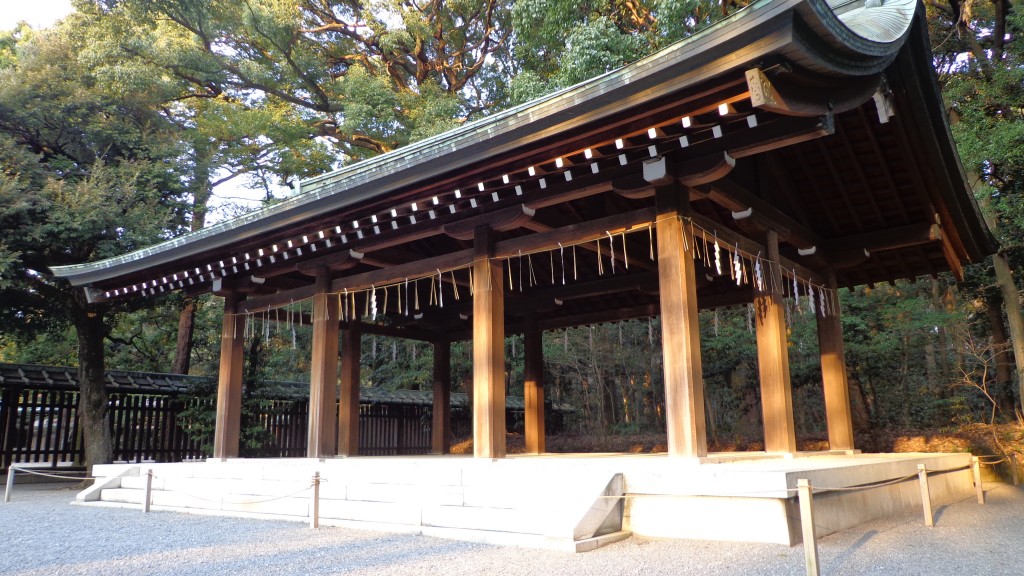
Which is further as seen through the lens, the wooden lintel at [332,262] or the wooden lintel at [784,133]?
the wooden lintel at [332,262]

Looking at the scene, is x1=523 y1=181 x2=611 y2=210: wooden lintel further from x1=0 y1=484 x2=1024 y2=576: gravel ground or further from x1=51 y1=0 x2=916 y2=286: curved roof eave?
x1=0 y1=484 x2=1024 y2=576: gravel ground

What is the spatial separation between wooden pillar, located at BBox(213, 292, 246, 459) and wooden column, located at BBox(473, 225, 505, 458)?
4286 mm

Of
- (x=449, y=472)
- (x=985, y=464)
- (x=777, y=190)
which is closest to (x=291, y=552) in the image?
(x=449, y=472)

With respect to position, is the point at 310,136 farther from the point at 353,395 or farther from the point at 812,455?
the point at 812,455

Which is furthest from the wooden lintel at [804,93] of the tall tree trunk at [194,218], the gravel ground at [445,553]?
the tall tree trunk at [194,218]

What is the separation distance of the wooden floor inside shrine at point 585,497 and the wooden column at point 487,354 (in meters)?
0.38

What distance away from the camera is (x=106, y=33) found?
15352mm

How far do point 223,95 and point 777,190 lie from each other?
51.6 feet

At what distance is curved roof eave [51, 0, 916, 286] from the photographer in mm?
3863

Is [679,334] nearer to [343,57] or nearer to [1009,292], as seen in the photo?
[1009,292]

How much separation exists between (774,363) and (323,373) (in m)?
5.17

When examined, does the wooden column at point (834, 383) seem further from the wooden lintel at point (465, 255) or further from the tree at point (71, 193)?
the tree at point (71, 193)

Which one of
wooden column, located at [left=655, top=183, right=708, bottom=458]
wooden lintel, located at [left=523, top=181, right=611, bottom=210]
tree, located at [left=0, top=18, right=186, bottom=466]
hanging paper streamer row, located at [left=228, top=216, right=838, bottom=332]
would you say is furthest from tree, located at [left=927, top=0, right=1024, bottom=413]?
tree, located at [left=0, top=18, right=186, bottom=466]

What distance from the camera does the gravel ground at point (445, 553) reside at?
157 inches
